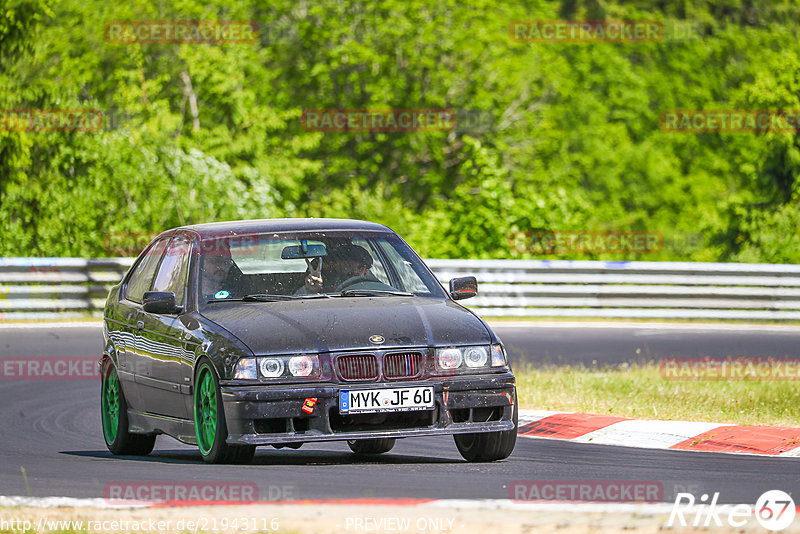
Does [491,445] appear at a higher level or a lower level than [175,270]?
lower

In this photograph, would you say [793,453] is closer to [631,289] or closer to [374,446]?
[374,446]

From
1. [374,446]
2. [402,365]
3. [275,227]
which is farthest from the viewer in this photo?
[374,446]

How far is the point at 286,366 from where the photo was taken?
807 centimetres

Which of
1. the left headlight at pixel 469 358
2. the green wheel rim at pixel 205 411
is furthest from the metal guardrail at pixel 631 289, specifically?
the green wheel rim at pixel 205 411

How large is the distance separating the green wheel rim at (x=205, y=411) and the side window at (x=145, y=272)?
5.82 feet

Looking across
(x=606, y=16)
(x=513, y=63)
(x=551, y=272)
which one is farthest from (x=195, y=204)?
(x=606, y=16)

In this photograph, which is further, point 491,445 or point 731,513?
point 491,445

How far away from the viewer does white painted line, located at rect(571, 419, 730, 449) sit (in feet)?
33.2

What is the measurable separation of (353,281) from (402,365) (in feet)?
3.98

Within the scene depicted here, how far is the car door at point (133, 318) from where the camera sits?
974 cm

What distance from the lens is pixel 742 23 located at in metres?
63.8

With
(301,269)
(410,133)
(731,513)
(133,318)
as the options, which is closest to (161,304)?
(301,269)

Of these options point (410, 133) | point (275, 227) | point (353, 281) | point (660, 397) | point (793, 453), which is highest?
point (275, 227)

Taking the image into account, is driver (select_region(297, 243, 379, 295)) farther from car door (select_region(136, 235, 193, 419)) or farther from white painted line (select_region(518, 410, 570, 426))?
white painted line (select_region(518, 410, 570, 426))
